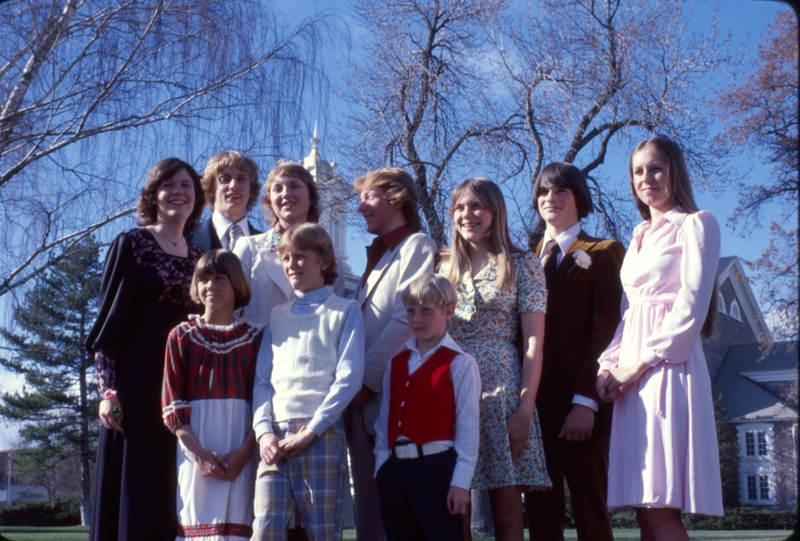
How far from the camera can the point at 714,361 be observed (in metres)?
44.7

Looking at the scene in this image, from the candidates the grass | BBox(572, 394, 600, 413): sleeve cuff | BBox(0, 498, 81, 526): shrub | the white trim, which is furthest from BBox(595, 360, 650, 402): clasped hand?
the white trim

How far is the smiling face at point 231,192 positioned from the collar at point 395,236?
1.09 m

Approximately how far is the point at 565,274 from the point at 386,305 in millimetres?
959

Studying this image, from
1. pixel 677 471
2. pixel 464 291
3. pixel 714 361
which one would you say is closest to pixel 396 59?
pixel 464 291

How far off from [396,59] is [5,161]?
37.2 feet

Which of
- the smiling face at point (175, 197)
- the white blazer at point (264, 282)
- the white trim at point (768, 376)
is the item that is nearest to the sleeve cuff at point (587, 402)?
the white blazer at point (264, 282)

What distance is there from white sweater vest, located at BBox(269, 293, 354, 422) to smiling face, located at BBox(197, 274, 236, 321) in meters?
0.29

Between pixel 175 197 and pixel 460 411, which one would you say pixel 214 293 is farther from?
pixel 460 411

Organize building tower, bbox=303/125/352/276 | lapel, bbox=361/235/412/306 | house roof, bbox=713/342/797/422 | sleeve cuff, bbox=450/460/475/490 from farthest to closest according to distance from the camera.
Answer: house roof, bbox=713/342/797/422 → building tower, bbox=303/125/352/276 → lapel, bbox=361/235/412/306 → sleeve cuff, bbox=450/460/475/490

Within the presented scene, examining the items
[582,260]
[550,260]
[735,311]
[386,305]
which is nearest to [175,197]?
[386,305]

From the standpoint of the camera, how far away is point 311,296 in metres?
3.90

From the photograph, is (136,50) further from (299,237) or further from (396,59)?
(396,59)

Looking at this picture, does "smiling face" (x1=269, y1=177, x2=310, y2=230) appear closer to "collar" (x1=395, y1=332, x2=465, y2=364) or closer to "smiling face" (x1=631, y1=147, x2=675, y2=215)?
"collar" (x1=395, y1=332, x2=465, y2=364)

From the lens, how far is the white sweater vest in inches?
143
